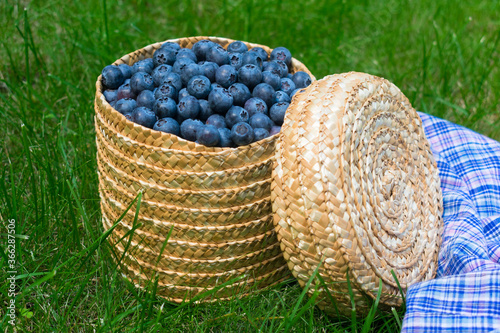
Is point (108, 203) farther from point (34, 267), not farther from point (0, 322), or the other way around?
point (0, 322)

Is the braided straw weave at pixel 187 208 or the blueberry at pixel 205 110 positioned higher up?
the blueberry at pixel 205 110

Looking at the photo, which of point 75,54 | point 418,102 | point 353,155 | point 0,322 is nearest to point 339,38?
point 418,102

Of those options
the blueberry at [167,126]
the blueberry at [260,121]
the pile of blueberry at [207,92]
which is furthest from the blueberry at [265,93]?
the blueberry at [167,126]

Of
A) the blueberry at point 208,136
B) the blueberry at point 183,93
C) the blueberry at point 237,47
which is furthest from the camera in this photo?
the blueberry at point 237,47

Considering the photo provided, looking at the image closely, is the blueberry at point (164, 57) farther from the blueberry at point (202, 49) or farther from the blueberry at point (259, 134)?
the blueberry at point (259, 134)

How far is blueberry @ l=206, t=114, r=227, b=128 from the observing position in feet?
5.06

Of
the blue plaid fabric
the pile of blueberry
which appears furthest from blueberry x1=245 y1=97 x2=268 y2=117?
the blue plaid fabric

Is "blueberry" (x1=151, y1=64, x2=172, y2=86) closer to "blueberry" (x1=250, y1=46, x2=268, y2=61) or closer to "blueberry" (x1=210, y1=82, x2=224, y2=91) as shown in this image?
"blueberry" (x1=210, y1=82, x2=224, y2=91)

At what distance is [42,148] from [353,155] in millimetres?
1288

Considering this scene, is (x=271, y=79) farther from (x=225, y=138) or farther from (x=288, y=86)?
(x=225, y=138)

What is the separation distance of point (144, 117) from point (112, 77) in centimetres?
30

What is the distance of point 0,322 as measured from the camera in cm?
138

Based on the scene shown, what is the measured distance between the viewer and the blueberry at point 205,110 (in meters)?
1.59

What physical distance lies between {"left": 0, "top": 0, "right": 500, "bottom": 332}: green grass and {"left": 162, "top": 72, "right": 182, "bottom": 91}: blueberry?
489mm
